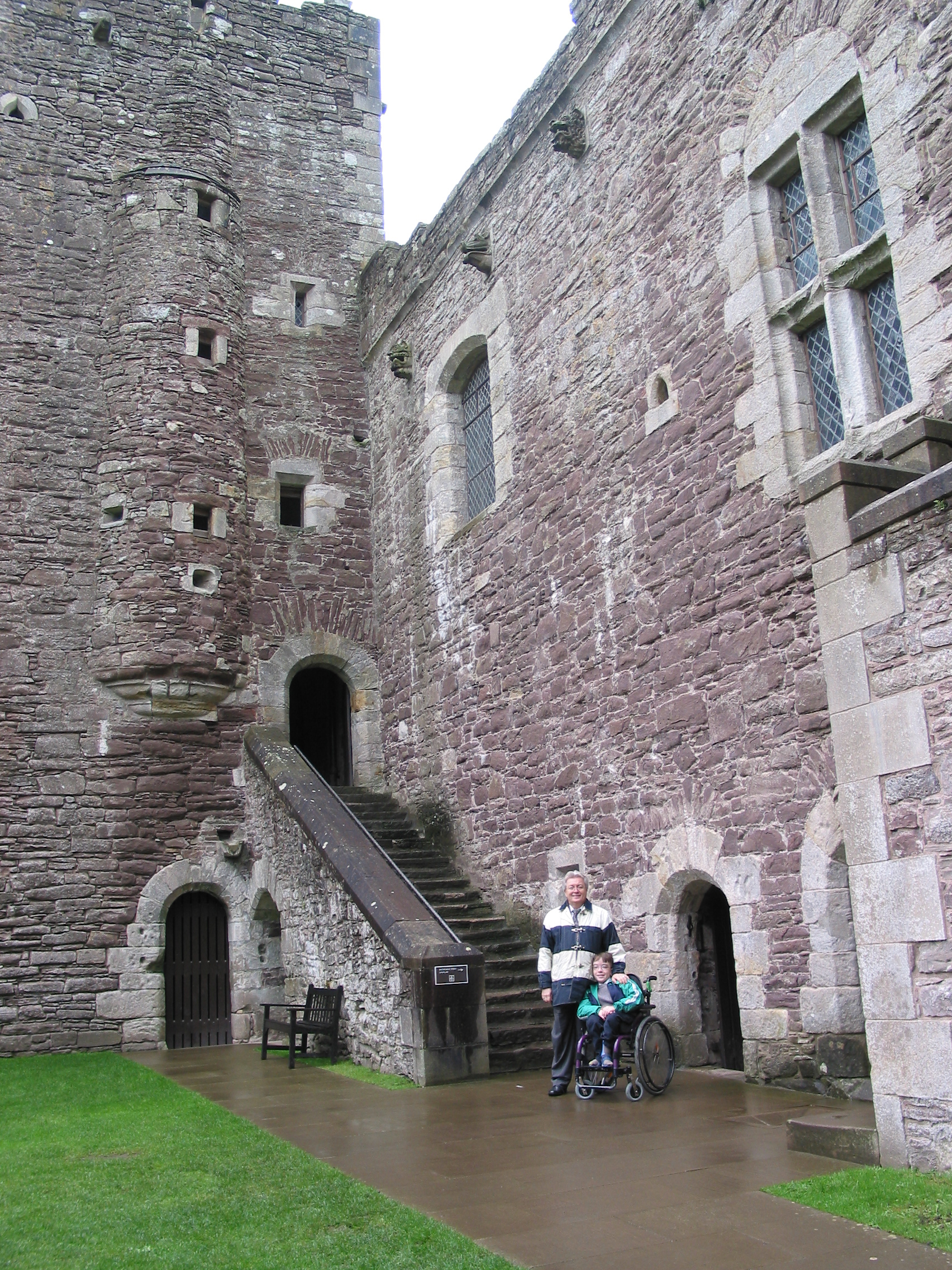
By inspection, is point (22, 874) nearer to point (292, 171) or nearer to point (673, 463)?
point (673, 463)

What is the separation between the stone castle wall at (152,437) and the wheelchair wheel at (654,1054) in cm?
647

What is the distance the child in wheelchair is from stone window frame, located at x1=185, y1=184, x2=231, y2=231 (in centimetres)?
1026

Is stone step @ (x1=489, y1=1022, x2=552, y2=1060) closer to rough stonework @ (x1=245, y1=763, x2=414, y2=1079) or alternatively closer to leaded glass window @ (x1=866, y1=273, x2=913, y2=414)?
rough stonework @ (x1=245, y1=763, x2=414, y2=1079)

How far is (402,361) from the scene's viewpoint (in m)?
12.8


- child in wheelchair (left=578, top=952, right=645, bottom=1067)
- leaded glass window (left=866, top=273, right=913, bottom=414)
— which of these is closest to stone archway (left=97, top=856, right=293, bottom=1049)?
child in wheelchair (left=578, top=952, right=645, bottom=1067)

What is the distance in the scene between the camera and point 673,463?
800 cm

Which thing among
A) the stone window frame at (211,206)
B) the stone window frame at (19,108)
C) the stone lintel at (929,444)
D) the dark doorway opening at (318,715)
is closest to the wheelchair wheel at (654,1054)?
the stone lintel at (929,444)

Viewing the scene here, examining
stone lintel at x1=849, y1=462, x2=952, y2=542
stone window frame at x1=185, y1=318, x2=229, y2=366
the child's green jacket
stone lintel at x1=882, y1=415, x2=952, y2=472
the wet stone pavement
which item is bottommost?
the wet stone pavement

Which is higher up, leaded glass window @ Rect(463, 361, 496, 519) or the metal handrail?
leaded glass window @ Rect(463, 361, 496, 519)

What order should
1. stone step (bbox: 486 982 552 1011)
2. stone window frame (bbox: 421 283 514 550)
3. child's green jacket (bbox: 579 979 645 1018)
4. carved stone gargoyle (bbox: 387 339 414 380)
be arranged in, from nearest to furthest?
1. child's green jacket (bbox: 579 979 645 1018)
2. stone step (bbox: 486 982 552 1011)
3. stone window frame (bbox: 421 283 514 550)
4. carved stone gargoyle (bbox: 387 339 414 380)

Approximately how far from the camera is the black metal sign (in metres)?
7.53

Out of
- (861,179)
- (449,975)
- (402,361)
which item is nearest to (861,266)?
(861,179)

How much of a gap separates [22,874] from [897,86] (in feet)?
33.0

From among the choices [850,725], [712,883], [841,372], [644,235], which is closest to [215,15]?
[644,235]
